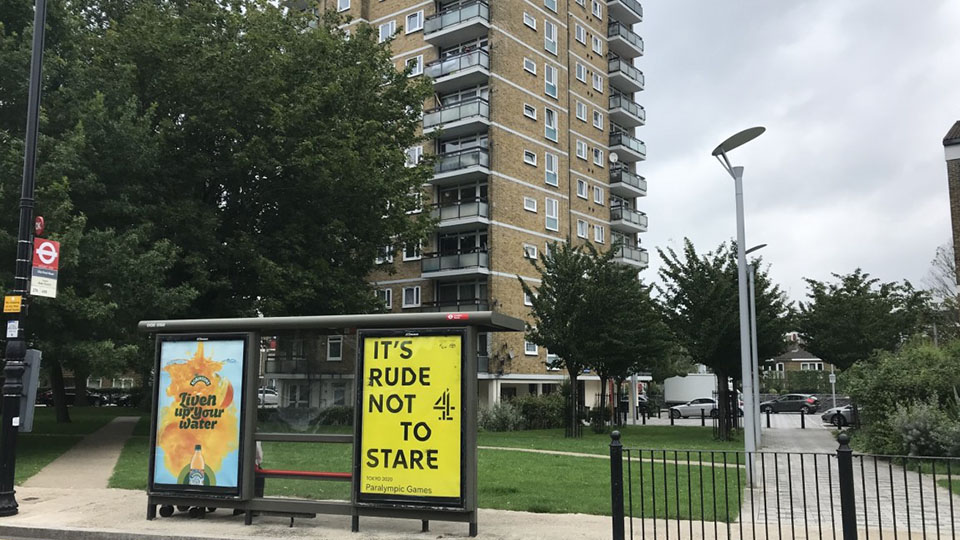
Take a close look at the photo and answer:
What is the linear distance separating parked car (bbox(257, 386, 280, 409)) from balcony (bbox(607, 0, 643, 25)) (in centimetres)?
5285

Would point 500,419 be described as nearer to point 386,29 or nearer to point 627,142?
point 386,29

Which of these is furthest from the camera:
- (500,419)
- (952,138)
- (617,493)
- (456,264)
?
(456,264)

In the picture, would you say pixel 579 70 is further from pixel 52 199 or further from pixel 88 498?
Answer: pixel 88 498

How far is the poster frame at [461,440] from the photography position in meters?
8.87

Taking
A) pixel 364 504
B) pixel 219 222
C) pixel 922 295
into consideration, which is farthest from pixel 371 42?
pixel 922 295

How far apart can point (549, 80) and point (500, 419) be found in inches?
966

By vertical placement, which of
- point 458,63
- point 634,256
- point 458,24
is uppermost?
point 458,24

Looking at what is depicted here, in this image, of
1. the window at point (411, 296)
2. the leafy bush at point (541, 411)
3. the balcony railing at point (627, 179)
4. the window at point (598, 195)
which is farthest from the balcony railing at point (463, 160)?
the balcony railing at point (627, 179)

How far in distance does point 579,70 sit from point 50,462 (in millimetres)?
42528

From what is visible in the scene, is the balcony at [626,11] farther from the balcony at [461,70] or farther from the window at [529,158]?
the balcony at [461,70]

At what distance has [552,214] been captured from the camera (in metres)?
48.0

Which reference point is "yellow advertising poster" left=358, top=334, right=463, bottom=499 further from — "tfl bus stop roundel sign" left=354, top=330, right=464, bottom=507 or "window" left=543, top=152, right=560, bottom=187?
"window" left=543, top=152, right=560, bottom=187

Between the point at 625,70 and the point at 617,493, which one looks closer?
the point at 617,493

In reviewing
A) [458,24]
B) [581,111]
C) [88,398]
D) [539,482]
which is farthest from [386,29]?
[539,482]
